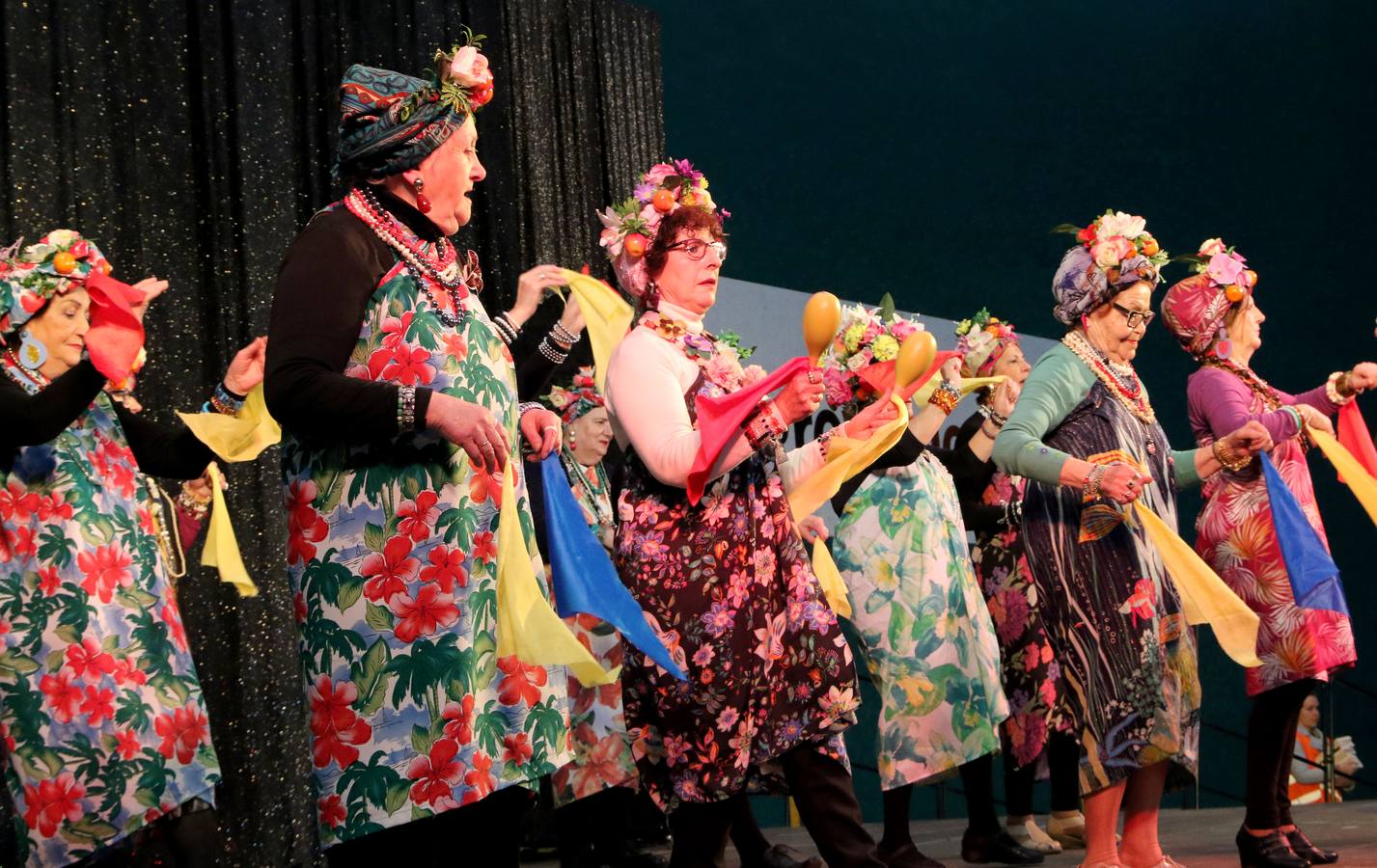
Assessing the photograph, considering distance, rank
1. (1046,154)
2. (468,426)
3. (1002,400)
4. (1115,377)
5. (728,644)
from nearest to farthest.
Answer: (468,426), (728,644), (1115,377), (1002,400), (1046,154)

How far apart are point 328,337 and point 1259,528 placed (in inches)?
117

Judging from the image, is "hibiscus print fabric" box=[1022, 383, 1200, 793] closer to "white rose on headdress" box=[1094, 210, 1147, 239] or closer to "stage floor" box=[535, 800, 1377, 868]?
"white rose on headdress" box=[1094, 210, 1147, 239]

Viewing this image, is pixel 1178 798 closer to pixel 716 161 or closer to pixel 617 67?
pixel 716 161

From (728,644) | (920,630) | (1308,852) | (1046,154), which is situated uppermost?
(1046,154)

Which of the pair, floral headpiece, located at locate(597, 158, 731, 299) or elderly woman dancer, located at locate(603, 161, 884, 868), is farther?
floral headpiece, located at locate(597, 158, 731, 299)

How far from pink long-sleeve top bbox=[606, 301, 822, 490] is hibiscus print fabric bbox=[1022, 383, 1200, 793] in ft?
2.96

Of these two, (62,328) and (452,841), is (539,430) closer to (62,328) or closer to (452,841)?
(452,841)

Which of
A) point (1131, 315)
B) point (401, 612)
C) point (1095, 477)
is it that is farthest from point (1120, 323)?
point (401, 612)

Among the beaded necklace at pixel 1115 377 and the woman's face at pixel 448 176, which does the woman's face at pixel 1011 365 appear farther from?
the woman's face at pixel 448 176

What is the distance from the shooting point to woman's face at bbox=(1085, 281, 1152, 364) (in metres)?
4.02

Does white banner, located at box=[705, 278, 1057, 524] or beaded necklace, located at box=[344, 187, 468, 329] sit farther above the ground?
white banner, located at box=[705, 278, 1057, 524]

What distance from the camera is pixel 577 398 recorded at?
5.36 metres

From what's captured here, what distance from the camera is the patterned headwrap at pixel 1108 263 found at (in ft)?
13.2

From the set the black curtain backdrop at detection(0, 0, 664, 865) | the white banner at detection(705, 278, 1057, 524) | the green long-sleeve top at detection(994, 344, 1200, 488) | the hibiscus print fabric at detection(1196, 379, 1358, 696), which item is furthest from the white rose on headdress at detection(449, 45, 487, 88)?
the white banner at detection(705, 278, 1057, 524)
